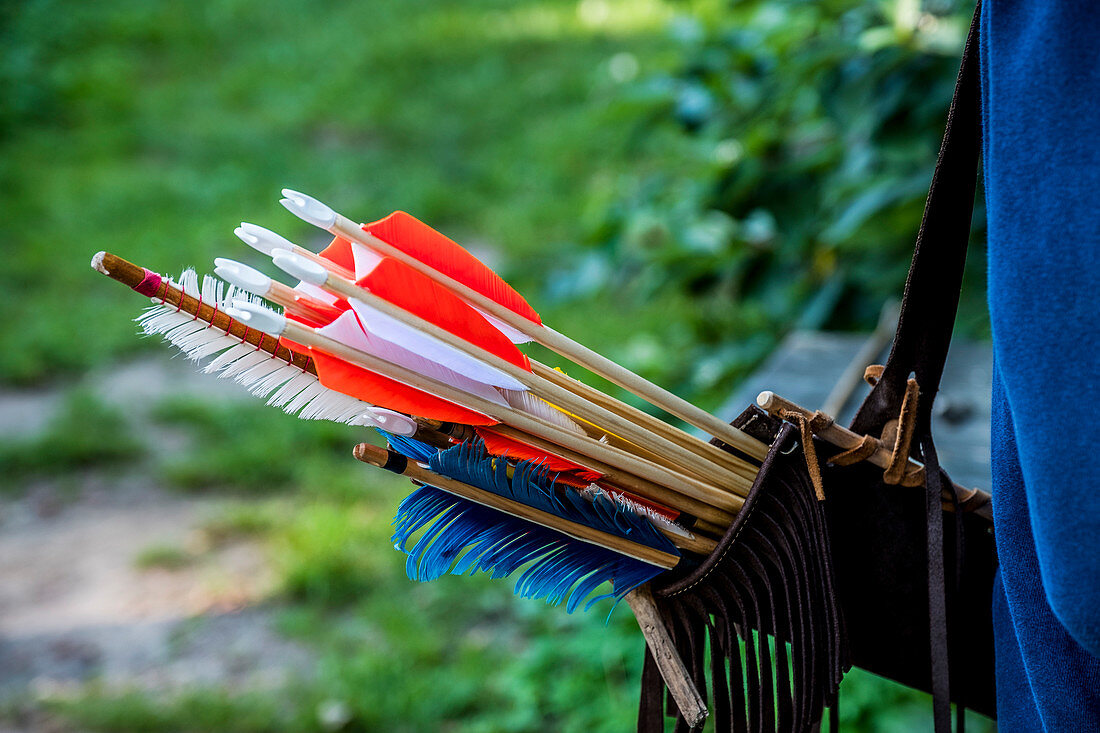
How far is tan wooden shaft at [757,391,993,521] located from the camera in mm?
797

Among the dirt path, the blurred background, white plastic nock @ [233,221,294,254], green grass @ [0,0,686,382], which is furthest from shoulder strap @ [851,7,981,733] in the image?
green grass @ [0,0,686,382]

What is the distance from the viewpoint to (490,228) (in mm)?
4145

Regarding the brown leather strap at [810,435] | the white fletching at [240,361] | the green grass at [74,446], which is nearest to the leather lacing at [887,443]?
the brown leather strap at [810,435]

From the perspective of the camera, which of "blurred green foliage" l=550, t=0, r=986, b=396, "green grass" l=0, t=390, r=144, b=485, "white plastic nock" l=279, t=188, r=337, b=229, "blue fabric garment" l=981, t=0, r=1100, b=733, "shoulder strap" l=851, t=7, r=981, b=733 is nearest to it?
"blue fabric garment" l=981, t=0, r=1100, b=733

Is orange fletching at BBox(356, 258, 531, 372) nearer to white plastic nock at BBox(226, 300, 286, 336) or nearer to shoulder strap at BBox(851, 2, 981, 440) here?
white plastic nock at BBox(226, 300, 286, 336)

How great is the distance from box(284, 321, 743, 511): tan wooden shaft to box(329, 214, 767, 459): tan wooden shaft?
0.05 m

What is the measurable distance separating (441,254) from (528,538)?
243 millimetres

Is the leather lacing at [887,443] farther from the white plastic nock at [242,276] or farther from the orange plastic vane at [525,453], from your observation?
the white plastic nock at [242,276]

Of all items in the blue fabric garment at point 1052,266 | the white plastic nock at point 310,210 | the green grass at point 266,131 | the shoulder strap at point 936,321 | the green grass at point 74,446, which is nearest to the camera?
the blue fabric garment at point 1052,266

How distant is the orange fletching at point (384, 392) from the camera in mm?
665

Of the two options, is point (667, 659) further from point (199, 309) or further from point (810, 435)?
point (199, 309)

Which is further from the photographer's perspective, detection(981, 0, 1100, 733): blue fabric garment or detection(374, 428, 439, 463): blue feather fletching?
detection(374, 428, 439, 463): blue feather fletching

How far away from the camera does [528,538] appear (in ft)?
2.59

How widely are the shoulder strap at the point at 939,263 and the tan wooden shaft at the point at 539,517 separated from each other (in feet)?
0.80
